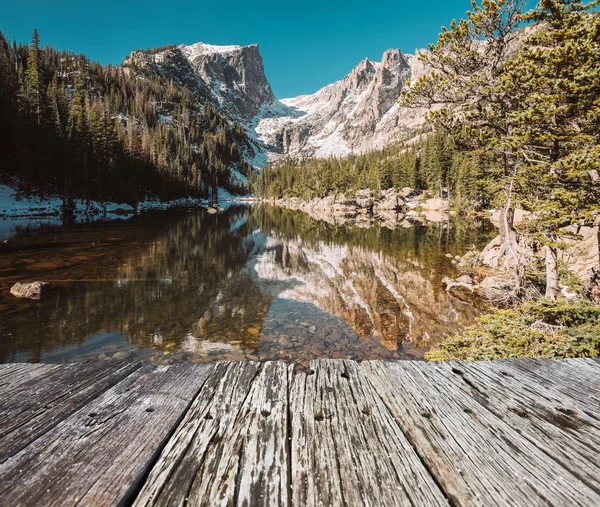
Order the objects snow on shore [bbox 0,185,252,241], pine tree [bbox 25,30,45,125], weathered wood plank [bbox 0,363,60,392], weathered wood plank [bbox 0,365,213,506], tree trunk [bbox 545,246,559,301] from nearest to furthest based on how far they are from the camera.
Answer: weathered wood plank [bbox 0,365,213,506], weathered wood plank [bbox 0,363,60,392], tree trunk [bbox 545,246,559,301], snow on shore [bbox 0,185,252,241], pine tree [bbox 25,30,45,125]

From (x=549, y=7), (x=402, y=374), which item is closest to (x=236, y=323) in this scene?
(x=402, y=374)

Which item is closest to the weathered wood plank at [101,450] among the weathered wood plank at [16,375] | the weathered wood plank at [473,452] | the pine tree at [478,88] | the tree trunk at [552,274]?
the weathered wood plank at [16,375]

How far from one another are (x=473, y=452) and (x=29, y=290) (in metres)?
17.5

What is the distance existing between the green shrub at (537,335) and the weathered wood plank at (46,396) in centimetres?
605

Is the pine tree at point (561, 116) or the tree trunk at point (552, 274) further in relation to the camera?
the tree trunk at point (552, 274)

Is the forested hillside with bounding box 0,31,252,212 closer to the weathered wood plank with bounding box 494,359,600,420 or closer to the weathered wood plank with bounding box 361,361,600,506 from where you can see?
the weathered wood plank with bounding box 361,361,600,506

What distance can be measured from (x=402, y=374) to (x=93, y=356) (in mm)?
10133

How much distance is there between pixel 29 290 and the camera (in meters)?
13.2

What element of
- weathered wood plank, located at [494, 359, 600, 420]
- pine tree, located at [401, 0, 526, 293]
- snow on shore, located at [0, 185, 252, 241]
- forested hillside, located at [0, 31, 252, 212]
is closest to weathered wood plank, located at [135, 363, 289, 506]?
weathered wood plank, located at [494, 359, 600, 420]

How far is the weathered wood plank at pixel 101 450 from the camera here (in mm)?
1188

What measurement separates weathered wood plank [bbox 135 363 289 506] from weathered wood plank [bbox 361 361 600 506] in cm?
74

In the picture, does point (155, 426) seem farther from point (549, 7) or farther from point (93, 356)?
point (549, 7)

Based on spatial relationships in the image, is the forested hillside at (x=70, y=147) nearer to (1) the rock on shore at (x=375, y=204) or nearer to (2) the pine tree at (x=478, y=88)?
(1) the rock on shore at (x=375, y=204)

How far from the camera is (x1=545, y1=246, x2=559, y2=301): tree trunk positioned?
304 inches
